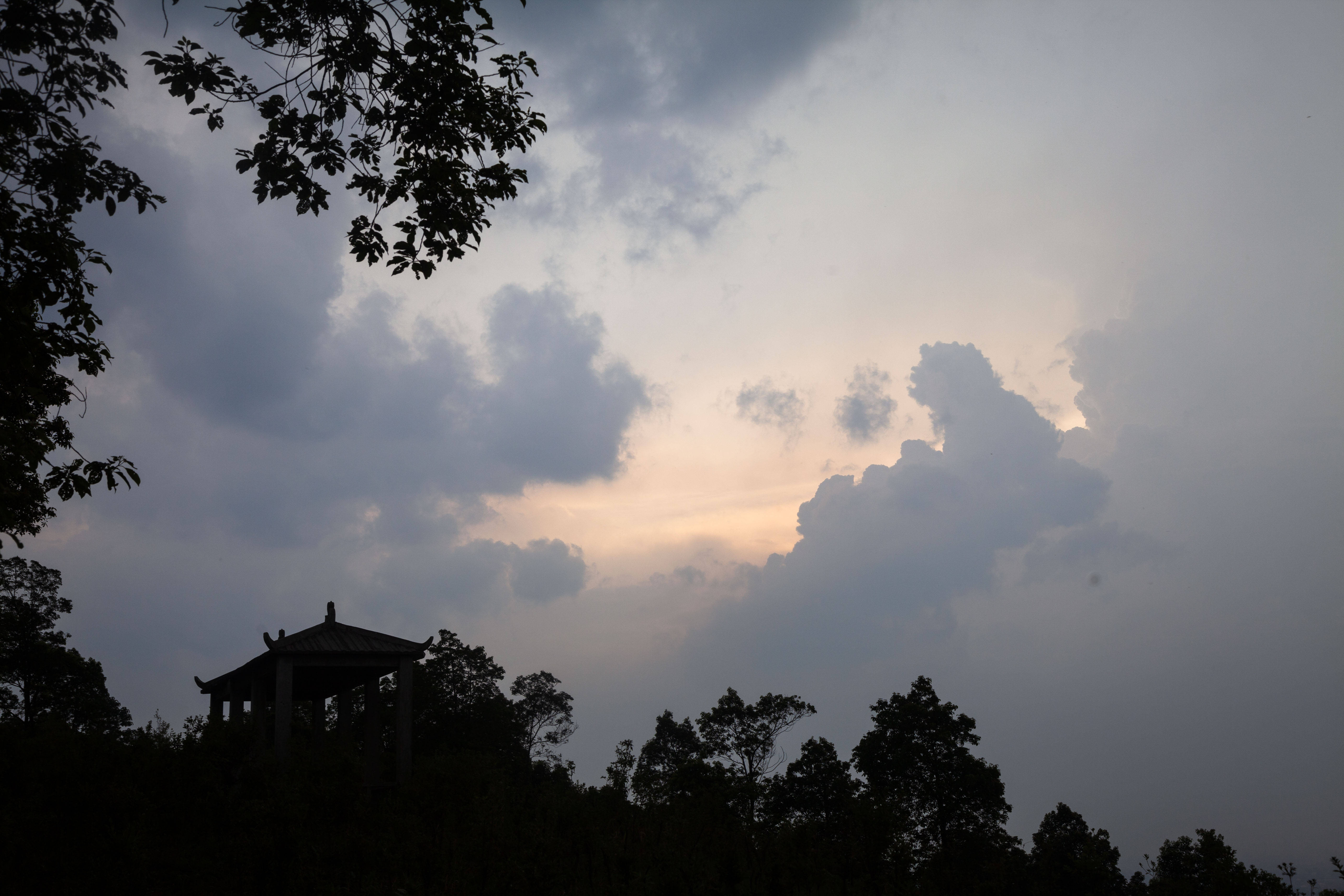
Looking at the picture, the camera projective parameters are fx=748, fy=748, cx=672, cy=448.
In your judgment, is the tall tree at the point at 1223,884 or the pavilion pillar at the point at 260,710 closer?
the tall tree at the point at 1223,884

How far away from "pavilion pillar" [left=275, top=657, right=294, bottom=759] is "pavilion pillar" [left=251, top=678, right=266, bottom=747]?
1.31ft

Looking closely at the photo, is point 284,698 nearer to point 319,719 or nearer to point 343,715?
point 343,715

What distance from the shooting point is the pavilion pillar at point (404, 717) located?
65.4 feet

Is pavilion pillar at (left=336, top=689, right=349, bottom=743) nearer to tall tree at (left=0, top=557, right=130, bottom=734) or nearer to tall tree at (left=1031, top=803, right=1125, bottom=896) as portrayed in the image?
tall tree at (left=0, top=557, right=130, bottom=734)

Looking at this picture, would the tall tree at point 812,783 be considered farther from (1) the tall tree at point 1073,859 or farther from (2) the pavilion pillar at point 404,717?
(2) the pavilion pillar at point 404,717

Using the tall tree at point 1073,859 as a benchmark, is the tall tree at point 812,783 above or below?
above

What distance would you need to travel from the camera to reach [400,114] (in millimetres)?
8406

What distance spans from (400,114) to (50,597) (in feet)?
133

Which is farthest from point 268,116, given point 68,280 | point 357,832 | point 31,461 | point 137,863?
point 357,832

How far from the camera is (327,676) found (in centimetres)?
2191

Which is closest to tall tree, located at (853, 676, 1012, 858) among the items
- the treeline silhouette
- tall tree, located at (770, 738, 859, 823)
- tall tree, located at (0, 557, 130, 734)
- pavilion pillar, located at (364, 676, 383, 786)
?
tall tree, located at (770, 738, 859, 823)

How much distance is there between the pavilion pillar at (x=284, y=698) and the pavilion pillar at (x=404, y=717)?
2.56 metres

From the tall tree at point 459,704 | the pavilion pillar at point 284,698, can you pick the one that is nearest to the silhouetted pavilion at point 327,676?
the pavilion pillar at point 284,698

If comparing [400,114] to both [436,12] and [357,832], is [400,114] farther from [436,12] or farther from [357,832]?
[357,832]
